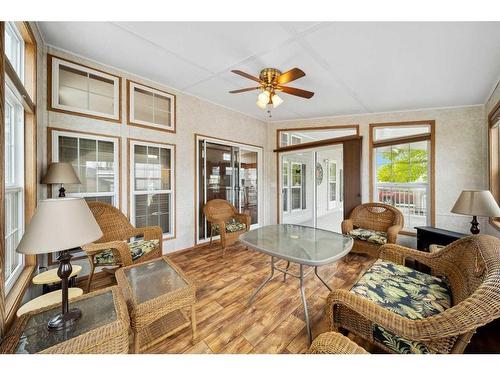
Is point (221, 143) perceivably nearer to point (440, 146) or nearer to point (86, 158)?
point (86, 158)

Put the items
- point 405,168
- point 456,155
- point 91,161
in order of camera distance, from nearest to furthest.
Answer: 1. point 91,161
2. point 456,155
3. point 405,168

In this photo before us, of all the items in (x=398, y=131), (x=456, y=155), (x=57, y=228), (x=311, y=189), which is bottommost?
(x=57, y=228)

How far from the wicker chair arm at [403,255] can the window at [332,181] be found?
3298 mm

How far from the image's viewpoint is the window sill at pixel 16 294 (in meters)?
1.23

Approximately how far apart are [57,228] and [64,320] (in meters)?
0.58

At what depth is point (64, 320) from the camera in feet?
3.59

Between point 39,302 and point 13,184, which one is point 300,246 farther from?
point 13,184

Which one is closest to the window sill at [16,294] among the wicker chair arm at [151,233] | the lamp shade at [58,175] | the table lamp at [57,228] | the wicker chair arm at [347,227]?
A: the table lamp at [57,228]

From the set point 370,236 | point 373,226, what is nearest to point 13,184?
point 370,236

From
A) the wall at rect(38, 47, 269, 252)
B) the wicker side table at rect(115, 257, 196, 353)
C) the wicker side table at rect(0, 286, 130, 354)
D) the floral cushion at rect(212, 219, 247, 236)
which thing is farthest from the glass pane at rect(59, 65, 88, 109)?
the floral cushion at rect(212, 219, 247, 236)

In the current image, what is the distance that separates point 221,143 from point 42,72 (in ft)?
8.41

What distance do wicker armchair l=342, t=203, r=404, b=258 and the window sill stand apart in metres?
3.65
